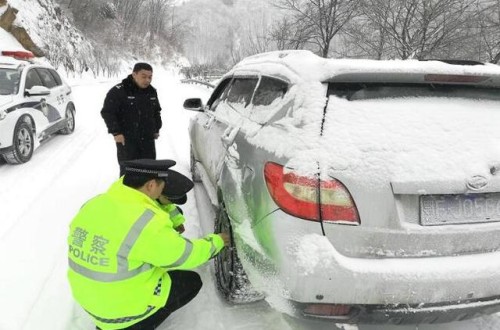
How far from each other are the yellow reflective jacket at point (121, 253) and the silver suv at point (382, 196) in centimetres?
49

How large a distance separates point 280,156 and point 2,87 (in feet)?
22.4

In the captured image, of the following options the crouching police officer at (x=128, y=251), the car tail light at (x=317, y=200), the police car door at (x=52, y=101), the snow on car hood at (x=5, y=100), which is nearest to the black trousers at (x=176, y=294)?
the crouching police officer at (x=128, y=251)

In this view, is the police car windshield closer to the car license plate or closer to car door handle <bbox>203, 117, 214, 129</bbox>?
car door handle <bbox>203, 117, 214, 129</bbox>

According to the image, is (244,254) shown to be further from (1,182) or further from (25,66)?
(25,66)

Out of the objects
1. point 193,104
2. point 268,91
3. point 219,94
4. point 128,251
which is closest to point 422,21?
point 193,104

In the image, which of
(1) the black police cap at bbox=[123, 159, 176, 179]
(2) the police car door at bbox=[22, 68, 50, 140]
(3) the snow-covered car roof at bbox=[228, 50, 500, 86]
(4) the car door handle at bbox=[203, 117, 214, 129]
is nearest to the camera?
(3) the snow-covered car roof at bbox=[228, 50, 500, 86]

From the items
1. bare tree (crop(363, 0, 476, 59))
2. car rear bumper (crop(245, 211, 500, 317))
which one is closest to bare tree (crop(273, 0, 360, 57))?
bare tree (crop(363, 0, 476, 59))

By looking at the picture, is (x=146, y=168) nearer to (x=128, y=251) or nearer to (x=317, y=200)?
(x=128, y=251)

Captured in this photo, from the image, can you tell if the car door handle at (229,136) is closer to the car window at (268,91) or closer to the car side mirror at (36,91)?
the car window at (268,91)

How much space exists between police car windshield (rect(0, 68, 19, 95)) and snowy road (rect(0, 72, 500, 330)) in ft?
4.00

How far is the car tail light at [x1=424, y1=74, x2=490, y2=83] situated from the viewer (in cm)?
205

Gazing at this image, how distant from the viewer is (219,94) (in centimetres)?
444

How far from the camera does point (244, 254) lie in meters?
2.29

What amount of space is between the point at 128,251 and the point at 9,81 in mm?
6547
